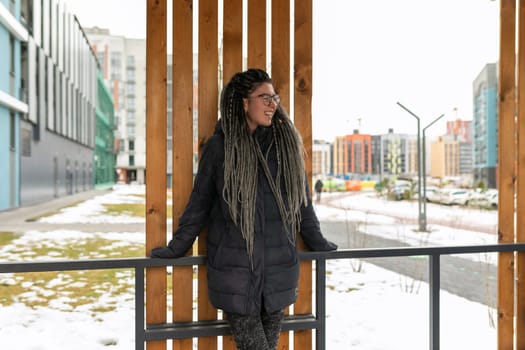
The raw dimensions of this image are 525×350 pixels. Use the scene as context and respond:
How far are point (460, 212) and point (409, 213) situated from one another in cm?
112

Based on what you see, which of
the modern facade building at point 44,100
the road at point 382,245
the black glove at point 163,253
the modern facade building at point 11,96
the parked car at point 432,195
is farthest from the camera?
the modern facade building at point 44,100

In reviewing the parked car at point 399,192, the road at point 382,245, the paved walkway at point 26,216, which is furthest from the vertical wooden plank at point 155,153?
the paved walkway at point 26,216

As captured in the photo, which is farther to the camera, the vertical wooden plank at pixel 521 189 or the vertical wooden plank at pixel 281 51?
the vertical wooden plank at pixel 521 189

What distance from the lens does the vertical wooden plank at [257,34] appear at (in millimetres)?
1589

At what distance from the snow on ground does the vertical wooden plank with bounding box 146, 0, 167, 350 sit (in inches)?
23.5

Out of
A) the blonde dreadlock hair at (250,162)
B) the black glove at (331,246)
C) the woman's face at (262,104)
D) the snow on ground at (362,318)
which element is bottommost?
the snow on ground at (362,318)

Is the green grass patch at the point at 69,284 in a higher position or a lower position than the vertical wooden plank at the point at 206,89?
lower

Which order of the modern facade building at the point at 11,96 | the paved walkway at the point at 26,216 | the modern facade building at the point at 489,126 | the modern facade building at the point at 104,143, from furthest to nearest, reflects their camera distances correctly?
the modern facade building at the point at 104,143
the modern facade building at the point at 11,96
the paved walkway at the point at 26,216
the modern facade building at the point at 489,126

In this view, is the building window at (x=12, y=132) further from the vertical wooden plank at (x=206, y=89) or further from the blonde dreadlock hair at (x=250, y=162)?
the blonde dreadlock hair at (x=250, y=162)

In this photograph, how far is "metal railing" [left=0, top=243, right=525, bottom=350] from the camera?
1.38 m

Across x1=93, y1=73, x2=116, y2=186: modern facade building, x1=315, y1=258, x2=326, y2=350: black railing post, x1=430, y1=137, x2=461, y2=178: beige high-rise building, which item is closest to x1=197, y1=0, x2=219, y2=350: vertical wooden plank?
x1=315, y1=258, x2=326, y2=350: black railing post

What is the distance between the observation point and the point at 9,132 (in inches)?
398

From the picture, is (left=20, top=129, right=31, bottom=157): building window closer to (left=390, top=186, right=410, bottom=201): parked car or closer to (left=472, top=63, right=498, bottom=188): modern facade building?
(left=390, top=186, right=410, bottom=201): parked car

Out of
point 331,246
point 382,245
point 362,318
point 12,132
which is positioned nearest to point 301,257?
point 331,246
